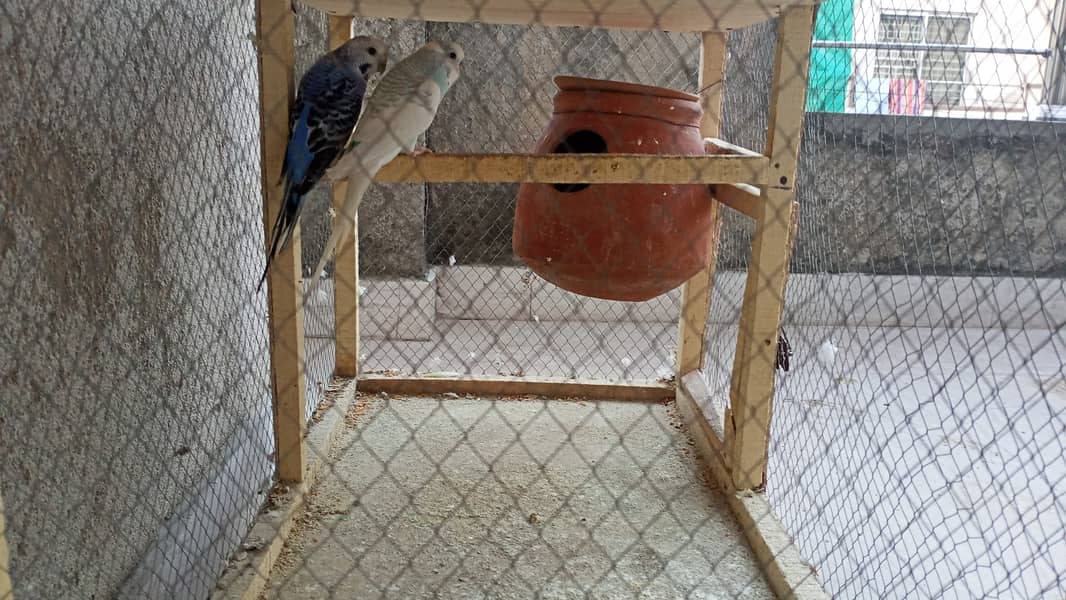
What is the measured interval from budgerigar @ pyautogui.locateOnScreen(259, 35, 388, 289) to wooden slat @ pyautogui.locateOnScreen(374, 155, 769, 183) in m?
0.09

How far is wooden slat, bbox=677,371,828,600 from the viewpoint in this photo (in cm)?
121

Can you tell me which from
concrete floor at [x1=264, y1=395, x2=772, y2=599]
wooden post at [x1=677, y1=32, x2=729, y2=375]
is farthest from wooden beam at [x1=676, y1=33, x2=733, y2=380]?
concrete floor at [x1=264, y1=395, x2=772, y2=599]

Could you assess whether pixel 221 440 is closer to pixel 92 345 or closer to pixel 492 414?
pixel 92 345

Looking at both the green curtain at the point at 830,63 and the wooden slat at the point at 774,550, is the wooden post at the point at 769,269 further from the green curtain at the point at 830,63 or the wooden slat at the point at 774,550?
the green curtain at the point at 830,63

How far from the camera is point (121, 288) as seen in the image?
1.12m

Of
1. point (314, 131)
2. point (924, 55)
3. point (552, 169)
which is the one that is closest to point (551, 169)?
point (552, 169)

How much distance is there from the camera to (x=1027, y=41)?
11.4 feet

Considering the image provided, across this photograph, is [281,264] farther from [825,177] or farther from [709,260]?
[825,177]

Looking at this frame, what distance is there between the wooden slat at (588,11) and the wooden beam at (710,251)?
107 millimetres

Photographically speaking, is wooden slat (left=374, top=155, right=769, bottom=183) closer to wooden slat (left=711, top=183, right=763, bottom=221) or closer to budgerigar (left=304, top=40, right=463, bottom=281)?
budgerigar (left=304, top=40, right=463, bottom=281)

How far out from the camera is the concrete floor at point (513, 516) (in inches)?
49.3

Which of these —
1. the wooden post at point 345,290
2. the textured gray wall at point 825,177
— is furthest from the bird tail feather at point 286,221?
the textured gray wall at point 825,177

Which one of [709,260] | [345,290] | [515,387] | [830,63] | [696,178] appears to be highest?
[830,63]

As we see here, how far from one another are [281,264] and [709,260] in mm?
→ 935
